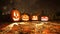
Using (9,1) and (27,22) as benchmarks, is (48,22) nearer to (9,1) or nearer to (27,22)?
(27,22)

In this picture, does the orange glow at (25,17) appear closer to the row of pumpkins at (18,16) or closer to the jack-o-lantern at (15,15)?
the row of pumpkins at (18,16)

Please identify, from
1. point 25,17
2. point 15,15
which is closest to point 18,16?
point 15,15

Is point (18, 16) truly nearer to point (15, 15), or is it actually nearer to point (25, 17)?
point (15, 15)

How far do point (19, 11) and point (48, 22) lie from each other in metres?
0.87

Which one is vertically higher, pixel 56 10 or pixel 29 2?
pixel 29 2

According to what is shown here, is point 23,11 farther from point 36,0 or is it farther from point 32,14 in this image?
point 36,0

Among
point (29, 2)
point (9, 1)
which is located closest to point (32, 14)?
point (29, 2)

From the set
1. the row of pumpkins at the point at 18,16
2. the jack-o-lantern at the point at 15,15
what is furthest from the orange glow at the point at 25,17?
the jack-o-lantern at the point at 15,15

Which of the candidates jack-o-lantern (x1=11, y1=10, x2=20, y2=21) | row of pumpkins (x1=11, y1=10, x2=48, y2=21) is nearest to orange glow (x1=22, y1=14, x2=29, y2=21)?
row of pumpkins (x1=11, y1=10, x2=48, y2=21)

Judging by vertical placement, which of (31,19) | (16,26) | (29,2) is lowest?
(16,26)

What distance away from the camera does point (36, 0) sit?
3.01 m

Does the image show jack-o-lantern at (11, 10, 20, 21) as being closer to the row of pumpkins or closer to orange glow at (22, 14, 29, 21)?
the row of pumpkins

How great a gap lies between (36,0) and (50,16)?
603 mm

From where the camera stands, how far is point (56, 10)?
2959 millimetres
